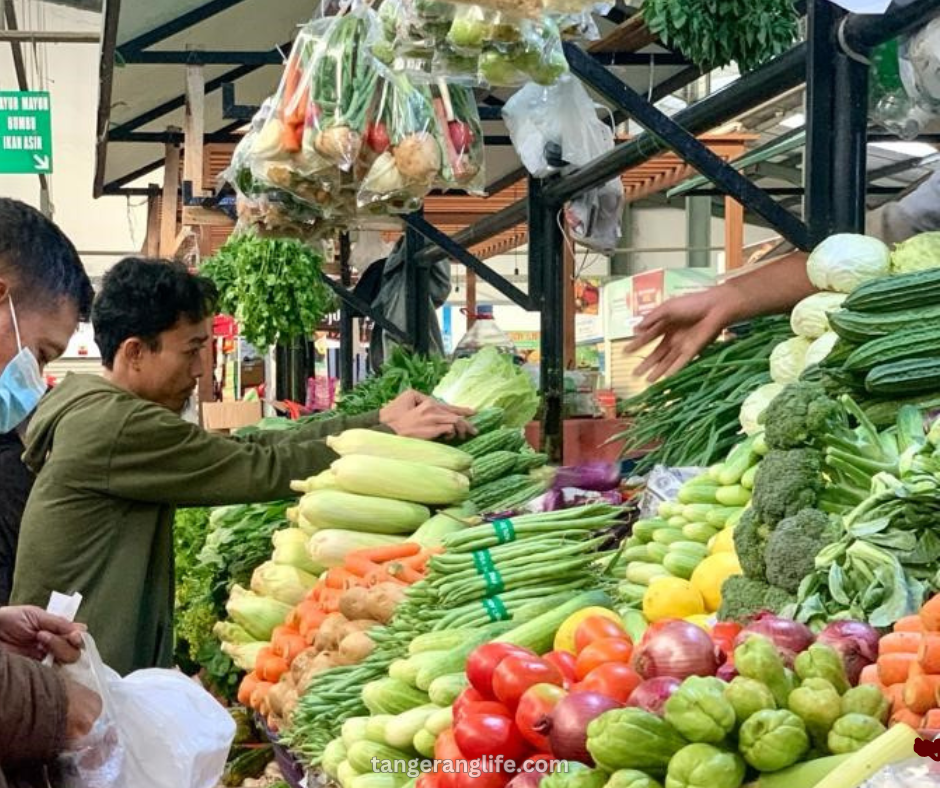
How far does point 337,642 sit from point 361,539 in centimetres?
56

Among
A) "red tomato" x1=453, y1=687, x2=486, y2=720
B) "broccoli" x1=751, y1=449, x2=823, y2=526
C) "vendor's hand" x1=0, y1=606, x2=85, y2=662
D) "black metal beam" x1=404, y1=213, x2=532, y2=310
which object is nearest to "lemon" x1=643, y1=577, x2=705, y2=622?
"broccoli" x1=751, y1=449, x2=823, y2=526

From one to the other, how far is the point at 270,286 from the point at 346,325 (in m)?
2.05

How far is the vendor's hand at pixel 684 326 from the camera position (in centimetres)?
303

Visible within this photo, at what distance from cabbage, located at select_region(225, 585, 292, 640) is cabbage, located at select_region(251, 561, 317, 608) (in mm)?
24

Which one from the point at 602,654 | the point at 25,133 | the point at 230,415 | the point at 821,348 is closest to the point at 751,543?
the point at 602,654

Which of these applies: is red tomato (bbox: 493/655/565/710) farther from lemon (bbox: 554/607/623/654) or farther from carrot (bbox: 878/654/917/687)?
carrot (bbox: 878/654/917/687)

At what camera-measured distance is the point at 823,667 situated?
5.12ft

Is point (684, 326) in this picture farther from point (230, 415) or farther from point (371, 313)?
point (230, 415)

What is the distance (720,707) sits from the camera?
1.50m

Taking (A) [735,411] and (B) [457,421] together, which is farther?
(B) [457,421]

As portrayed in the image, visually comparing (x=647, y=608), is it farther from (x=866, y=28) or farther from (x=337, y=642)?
(x=866, y=28)

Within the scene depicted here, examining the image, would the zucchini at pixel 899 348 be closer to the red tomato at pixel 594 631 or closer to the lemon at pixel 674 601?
the lemon at pixel 674 601

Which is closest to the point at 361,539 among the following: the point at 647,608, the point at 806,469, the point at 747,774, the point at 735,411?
the point at 735,411

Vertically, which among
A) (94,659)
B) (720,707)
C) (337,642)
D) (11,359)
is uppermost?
(11,359)
